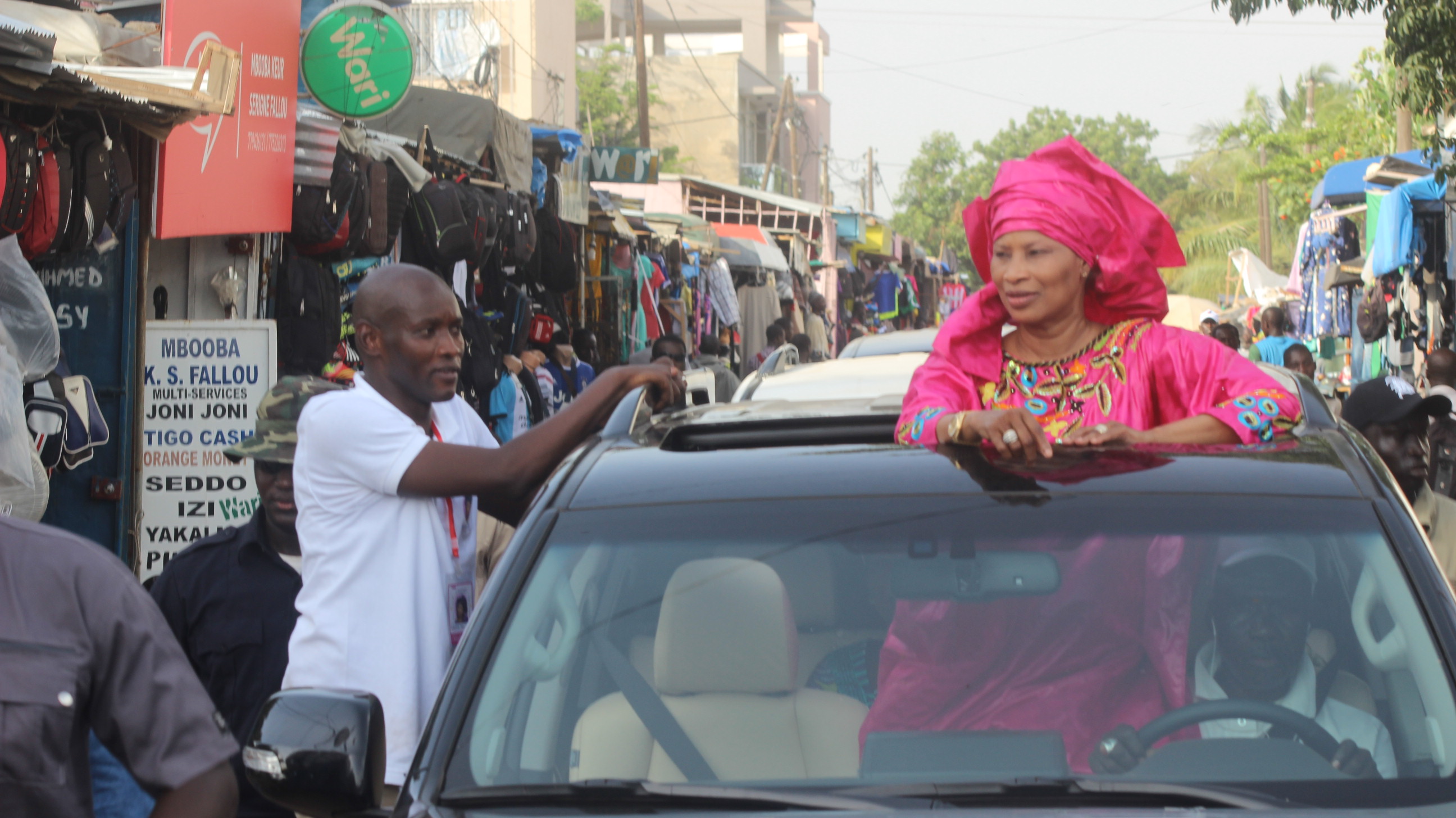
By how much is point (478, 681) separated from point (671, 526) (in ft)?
1.27

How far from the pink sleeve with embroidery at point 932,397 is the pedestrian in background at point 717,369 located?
15.1ft

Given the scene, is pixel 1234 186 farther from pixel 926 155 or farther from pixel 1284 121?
pixel 926 155

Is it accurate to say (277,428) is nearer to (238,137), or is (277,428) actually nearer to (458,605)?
(458,605)

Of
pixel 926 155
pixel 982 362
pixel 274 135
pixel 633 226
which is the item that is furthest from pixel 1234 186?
pixel 982 362

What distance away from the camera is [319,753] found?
7.09 feet

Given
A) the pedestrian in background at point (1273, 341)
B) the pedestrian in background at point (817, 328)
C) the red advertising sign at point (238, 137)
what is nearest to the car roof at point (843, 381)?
the red advertising sign at point (238, 137)

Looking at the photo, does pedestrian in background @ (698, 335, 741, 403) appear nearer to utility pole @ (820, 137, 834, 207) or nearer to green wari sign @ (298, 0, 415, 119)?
green wari sign @ (298, 0, 415, 119)

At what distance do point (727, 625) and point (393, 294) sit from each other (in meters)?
1.31

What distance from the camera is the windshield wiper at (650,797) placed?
209 cm

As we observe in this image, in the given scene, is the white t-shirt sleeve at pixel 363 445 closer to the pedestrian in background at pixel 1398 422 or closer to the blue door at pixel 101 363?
the pedestrian in background at pixel 1398 422

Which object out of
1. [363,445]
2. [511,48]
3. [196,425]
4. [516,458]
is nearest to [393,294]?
[363,445]

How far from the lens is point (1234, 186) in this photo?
54312mm

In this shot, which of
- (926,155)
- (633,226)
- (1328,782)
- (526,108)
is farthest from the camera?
(926,155)

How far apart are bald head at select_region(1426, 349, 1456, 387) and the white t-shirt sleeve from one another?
25.2 ft
